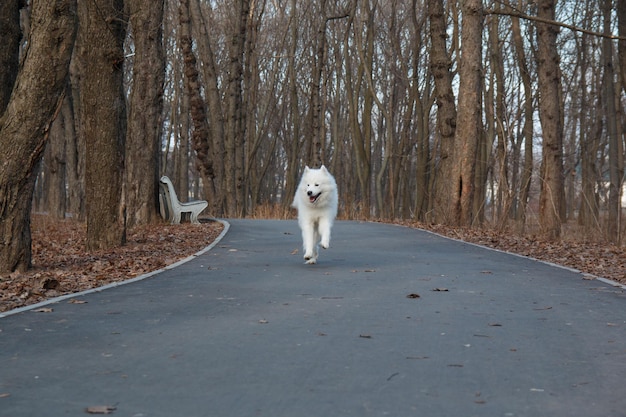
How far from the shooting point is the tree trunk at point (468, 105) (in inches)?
901

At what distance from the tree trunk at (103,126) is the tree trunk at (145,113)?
15.6 ft

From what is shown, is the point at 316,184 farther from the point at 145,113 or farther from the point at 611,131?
the point at 611,131

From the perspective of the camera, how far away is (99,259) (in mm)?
14461

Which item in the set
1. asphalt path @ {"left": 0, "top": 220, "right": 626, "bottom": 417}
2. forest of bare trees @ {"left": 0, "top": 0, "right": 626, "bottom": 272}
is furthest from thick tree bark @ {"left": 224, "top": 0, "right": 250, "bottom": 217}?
asphalt path @ {"left": 0, "top": 220, "right": 626, "bottom": 417}

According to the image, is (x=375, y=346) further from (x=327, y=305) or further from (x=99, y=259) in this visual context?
(x=99, y=259)

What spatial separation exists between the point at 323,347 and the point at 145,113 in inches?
652

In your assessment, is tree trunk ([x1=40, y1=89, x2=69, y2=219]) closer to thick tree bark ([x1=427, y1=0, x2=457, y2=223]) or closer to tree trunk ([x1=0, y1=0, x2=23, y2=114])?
thick tree bark ([x1=427, y1=0, x2=457, y2=223])

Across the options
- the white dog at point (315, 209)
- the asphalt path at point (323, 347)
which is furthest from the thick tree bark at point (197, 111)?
the asphalt path at point (323, 347)

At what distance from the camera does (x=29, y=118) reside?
1232cm

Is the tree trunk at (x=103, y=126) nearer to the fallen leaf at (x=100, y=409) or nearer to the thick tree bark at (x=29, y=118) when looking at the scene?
the thick tree bark at (x=29, y=118)

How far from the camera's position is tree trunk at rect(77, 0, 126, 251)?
1656 centimetres

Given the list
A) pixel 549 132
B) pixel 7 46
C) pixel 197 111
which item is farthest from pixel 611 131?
pixel 7 46

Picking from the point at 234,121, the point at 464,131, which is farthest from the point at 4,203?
the point at 234,121

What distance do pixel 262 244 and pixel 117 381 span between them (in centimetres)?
1169
